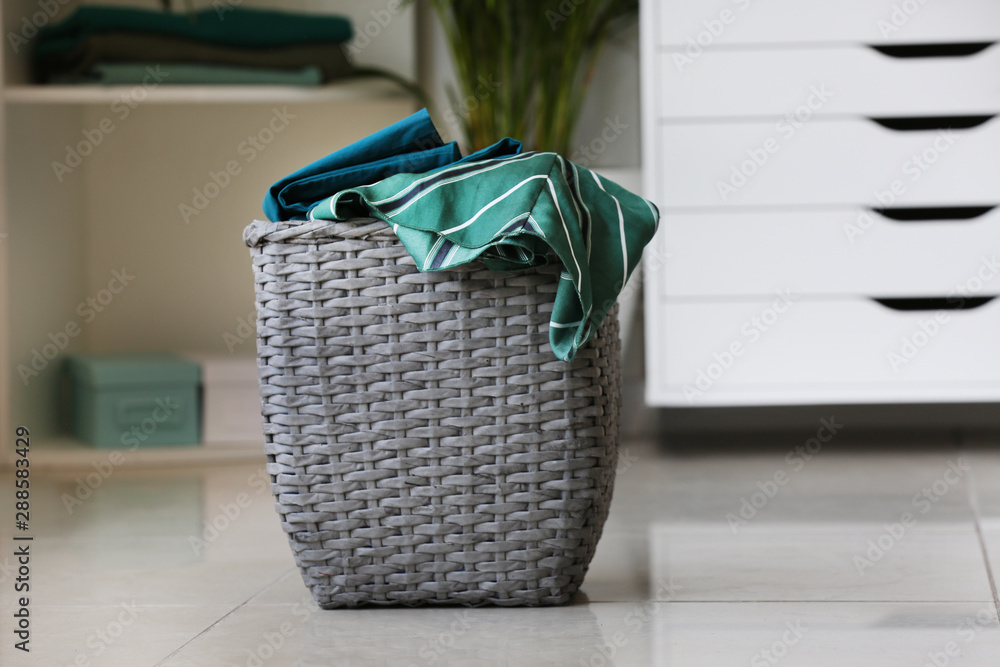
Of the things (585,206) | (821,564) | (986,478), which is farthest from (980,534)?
(585,206)

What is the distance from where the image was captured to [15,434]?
5.87 feet

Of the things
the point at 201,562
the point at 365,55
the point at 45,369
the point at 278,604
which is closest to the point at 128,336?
the point at 45,369

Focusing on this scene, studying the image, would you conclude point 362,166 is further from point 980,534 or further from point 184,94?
point 184,94

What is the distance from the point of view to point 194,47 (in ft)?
6.12

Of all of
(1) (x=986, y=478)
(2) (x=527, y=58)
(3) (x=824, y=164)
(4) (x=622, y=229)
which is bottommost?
(1) (x=986, y=478)

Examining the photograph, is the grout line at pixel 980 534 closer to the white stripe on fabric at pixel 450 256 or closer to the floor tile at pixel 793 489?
the floor tile at pixel 793 489

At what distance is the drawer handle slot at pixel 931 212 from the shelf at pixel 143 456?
45.6 inches

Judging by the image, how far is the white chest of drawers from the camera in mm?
1658

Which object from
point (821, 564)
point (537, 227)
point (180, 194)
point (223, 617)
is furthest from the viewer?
point (180, 194)

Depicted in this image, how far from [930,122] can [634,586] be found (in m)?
1.08

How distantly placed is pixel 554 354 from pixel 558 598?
0.22m

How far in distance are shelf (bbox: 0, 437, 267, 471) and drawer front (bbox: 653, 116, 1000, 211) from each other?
87cm

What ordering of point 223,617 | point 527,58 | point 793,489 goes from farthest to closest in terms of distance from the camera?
1. point 527,58
2. point 793,489
3. point 223,617

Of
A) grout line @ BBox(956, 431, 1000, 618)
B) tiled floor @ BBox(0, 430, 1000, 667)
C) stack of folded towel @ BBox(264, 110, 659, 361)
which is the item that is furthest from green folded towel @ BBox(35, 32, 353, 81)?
grout line @ BBox(956, 431, 1000, 618)
